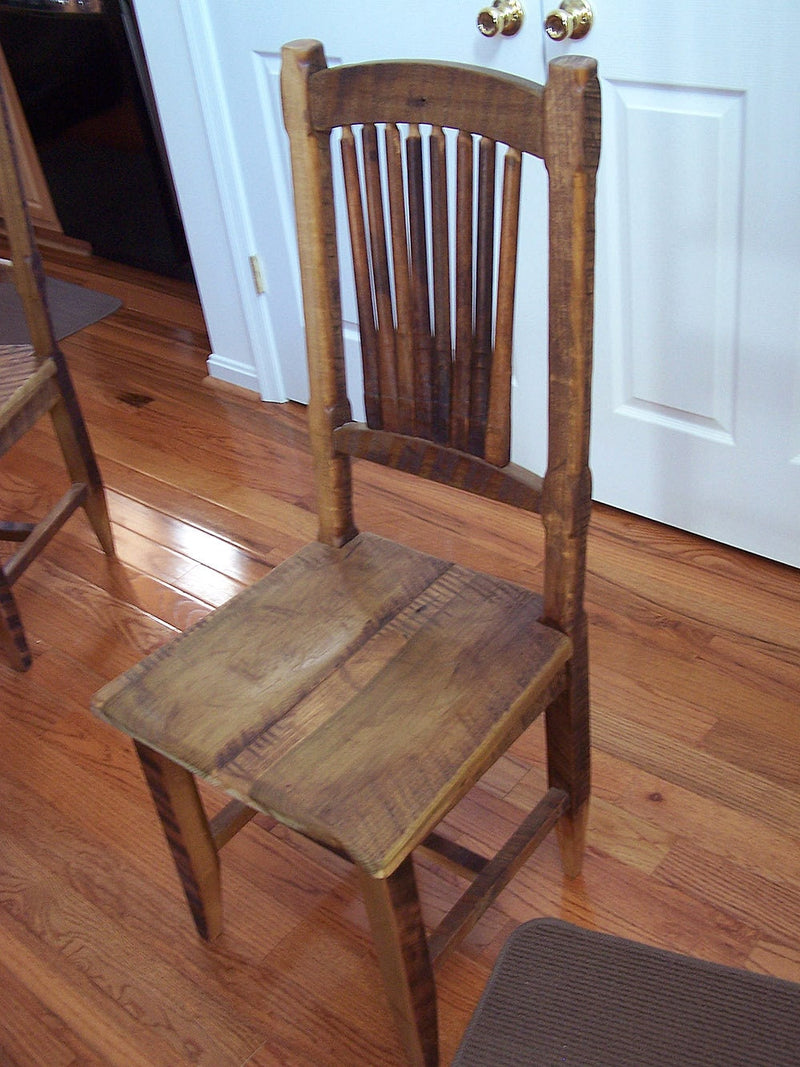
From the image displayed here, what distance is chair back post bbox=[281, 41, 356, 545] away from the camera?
3.47 feet

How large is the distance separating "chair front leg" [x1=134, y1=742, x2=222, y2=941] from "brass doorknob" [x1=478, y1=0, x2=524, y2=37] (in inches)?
45.5

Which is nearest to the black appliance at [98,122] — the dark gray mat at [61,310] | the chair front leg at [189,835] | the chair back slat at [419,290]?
the dark gray mat at [61,310]

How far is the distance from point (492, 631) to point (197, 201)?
1535mm

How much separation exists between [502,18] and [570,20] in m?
0.12

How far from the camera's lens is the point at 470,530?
1.97 meters

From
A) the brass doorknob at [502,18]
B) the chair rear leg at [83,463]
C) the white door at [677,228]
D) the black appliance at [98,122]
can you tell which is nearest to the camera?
the white door at [677,228]

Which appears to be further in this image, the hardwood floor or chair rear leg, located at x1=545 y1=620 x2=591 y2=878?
the hardwood floor

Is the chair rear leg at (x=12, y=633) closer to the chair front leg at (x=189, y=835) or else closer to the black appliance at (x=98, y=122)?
the chair front leg at (x=189, y=835)

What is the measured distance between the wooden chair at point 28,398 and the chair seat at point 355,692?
0.69 metres

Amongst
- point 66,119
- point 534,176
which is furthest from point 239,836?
point 66,119

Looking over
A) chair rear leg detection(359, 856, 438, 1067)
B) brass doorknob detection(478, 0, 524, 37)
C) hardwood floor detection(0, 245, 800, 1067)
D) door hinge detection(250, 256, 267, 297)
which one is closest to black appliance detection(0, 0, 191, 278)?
door hinge detection(250, 256, 267, 297)

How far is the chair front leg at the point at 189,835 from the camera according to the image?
3.67 ft

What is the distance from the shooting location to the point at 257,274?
2.29 meters

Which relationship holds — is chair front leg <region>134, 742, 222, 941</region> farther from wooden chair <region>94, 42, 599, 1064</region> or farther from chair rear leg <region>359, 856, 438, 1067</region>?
chair rear leg <region>359, 856, 438, 1067</region>
